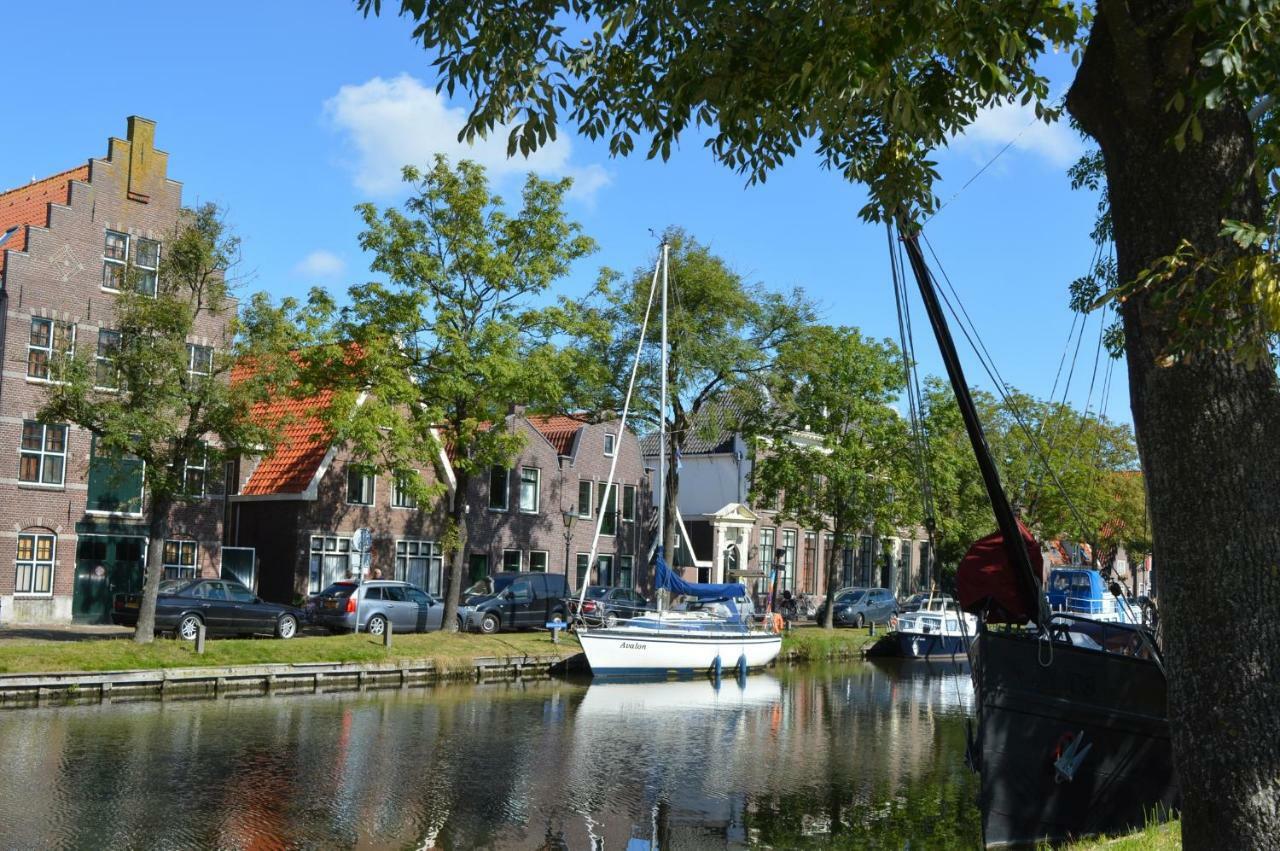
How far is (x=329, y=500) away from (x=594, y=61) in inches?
1172

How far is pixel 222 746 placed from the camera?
1828cm

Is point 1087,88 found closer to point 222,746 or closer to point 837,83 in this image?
point 837,83

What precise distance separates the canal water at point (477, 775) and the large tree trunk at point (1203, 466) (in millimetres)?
7681

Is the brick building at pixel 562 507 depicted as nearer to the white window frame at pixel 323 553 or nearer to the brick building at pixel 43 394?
the white window frame at pixel 323 553

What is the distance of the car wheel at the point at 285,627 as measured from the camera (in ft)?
99.4

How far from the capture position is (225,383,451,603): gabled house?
123 ft

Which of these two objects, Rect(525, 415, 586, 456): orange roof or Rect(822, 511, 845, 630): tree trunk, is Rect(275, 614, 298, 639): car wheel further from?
Rect(822, 511, 845, 630): tree trunk

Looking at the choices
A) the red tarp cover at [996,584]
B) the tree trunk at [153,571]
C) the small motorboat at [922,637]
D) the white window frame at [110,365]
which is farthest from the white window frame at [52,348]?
the small motorboat at [922,637]

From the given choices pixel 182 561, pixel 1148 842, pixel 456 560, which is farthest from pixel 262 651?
pixel 1148 842

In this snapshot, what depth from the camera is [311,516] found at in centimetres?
3772

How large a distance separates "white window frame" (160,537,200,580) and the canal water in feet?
38.3

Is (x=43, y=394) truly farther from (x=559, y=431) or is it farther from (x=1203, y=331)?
(x=1203, y=331)

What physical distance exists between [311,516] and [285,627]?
7.64 m

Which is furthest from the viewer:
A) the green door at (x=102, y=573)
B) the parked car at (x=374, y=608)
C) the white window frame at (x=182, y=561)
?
the white window frame at (x=182, y=561)
